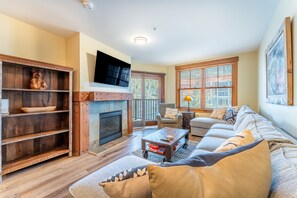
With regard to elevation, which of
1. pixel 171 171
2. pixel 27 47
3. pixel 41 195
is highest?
pixel 27 47

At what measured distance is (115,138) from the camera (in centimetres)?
348

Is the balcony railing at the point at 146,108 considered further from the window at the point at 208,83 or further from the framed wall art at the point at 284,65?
the framed wall art at the point at 284,65

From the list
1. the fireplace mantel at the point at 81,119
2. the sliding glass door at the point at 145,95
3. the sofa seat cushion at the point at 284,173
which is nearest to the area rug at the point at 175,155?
the fireplace mantel at the point at 81,119

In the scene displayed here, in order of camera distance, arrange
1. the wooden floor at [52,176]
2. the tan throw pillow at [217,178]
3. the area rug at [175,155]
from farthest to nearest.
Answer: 1. the area rug at [175,155]
2. the wooden floor at [52,176]
3. the tan throw pillow at [217,178]

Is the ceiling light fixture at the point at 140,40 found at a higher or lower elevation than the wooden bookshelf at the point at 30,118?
higher

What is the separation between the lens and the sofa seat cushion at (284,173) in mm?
573

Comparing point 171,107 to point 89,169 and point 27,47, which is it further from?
point 27,47

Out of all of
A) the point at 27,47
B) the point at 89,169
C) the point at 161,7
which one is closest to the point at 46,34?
the point at 27,47

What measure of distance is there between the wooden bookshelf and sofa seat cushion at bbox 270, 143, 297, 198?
8.97 ft

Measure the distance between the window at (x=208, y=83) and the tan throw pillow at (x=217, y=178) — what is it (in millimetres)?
4026

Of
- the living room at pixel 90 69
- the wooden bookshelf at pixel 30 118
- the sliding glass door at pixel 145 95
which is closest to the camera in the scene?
the living room at pixel 90 69

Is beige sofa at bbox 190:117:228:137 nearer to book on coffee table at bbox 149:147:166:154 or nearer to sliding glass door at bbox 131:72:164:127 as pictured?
sliding glass door at bbox 131:72:164:127

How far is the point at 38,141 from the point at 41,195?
1162 mm

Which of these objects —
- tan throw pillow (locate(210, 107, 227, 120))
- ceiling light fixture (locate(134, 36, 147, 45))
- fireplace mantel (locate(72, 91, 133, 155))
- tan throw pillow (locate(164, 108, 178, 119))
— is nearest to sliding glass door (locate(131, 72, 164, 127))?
tan throw pillow (locate(164, 108, 178, 119))
